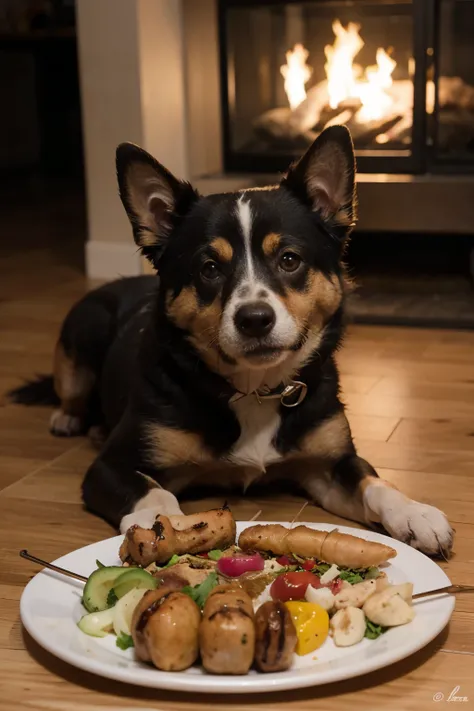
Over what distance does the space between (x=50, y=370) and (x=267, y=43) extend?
2152 millimetres

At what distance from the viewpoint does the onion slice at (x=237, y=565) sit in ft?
5.90

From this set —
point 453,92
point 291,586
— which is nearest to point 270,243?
point 291,586

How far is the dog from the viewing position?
2.26 m

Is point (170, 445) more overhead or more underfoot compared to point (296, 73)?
more underfoot

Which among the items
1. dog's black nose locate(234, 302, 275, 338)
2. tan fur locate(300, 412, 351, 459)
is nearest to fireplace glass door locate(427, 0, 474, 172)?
tan fur locate(300, 412, 351, 459)

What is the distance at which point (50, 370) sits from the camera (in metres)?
3.73

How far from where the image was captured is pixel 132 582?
1709 mm

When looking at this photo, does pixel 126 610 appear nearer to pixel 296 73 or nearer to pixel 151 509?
pixel 151 509

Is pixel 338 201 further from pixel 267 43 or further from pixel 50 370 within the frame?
pixel 267 43

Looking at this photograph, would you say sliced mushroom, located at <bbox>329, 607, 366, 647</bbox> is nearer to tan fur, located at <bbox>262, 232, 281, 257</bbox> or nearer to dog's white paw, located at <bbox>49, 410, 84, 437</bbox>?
tan fur, located at <bbox>262, 232, 281, 257</bbox>

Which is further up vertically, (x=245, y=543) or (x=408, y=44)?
(x=408, y=44)

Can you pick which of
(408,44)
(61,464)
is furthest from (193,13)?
(61,464)

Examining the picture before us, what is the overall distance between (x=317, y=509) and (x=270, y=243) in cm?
65

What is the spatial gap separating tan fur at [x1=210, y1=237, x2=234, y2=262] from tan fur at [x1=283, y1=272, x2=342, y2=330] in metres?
0.15
